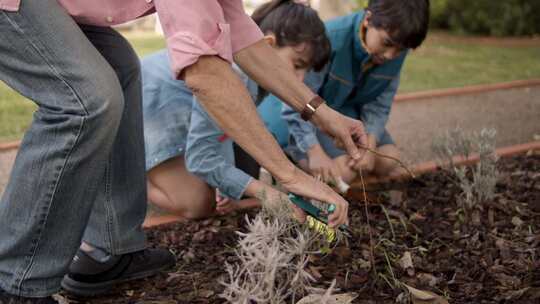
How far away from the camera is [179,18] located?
178cm

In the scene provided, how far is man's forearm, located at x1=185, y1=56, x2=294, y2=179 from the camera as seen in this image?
5.97 feet

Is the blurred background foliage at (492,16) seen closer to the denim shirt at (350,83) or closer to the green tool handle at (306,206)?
the denim shirt at (350,83)

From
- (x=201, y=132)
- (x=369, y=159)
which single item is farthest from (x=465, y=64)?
(x=201, y=132)

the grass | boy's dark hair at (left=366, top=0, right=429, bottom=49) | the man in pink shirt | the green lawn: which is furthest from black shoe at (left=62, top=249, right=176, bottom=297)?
the grass

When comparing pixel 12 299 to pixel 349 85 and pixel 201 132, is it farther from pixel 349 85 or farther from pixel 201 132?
pixel 349 85

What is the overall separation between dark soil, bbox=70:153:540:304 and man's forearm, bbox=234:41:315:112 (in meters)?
0.62

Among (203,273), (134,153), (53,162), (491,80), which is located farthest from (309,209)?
(491,80)

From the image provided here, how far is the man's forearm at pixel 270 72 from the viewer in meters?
2.25

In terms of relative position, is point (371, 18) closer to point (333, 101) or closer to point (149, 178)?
point (333, 101)

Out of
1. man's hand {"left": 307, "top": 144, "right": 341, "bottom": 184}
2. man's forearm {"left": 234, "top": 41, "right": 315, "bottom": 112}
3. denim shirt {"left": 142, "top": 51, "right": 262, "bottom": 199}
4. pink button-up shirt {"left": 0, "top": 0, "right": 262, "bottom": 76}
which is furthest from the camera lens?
man's hand {"left": 307, "top": 144, "right": 341, "bottom": 184}

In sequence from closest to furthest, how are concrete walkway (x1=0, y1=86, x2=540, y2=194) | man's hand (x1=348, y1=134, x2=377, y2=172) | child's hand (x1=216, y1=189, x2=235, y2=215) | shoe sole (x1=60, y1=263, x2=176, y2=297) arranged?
shoe sole (x1=60, y1=263, x2=176, y2=297)
child's hand (x1=216, y1=189, x2=235, y2=215)
man's hand (x1=348, y1=134, x2=377, y2=172)
concrete walkway (x1=0, y1=86, x2=540, y2=194)

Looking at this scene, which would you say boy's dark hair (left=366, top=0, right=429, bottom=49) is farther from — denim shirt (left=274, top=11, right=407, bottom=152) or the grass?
the grass

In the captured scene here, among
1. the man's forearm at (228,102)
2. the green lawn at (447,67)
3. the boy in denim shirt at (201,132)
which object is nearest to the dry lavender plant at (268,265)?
the man's forearm at (228,102)

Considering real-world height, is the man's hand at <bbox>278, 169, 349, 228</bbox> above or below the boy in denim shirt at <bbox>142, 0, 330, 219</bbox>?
above
